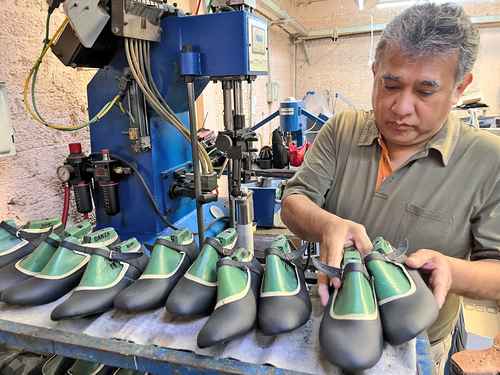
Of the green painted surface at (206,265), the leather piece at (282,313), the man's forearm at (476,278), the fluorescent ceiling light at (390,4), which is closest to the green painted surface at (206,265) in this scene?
the green painted surface at (206,265)

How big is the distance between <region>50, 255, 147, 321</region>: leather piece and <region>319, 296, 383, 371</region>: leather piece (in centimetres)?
38

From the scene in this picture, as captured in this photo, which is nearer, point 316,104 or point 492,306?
point 492,306

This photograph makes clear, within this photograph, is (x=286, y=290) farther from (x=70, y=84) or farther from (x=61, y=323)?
(x=70, y=84)

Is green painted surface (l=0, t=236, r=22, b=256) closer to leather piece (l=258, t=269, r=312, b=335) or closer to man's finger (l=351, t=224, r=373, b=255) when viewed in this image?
leather piece (l=258, t=269, r=312, b=335)

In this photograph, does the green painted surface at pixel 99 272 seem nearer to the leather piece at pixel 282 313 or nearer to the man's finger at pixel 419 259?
the leather piece at pixel 282 313

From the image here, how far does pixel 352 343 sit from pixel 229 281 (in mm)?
224

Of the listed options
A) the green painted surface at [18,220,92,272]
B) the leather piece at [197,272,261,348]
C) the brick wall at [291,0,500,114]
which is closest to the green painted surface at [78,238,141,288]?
the green painted surface at [18,220,92,272]

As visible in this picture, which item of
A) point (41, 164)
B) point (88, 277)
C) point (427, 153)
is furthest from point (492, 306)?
point (41, 164)

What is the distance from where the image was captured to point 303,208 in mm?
907

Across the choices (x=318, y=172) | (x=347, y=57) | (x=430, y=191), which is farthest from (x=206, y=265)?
(x=347, y=57)

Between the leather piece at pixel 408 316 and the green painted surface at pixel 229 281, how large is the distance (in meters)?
0.23

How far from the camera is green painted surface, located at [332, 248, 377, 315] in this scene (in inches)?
21.6

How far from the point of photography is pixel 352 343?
1.67 feet

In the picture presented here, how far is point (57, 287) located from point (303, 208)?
1.86 feet
